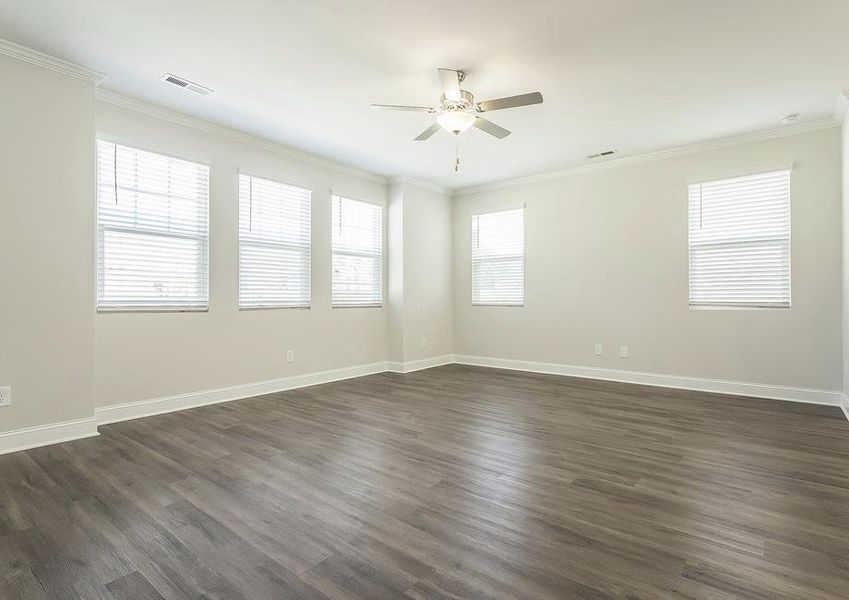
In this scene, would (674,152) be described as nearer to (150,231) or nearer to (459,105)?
(459,105)

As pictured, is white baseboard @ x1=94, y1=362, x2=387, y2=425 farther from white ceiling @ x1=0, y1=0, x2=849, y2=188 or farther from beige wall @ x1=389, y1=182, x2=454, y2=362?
white ceiling @ x1=0, y1=0, x2=849, y2=188

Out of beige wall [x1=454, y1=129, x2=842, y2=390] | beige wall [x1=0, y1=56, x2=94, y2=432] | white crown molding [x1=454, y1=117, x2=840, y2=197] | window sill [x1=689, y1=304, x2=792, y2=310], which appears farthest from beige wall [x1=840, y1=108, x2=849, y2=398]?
beige wall [x1=0, y1=56, x2=94, y2=432]

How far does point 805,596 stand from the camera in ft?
5.11

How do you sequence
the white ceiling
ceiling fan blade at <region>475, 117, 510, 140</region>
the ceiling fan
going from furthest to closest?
ceiling fan blade at <region>475, 117, 510, 140</region> → the ceiling fan → the white ceiling

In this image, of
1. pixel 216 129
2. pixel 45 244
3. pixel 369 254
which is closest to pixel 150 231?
pixel 45 244

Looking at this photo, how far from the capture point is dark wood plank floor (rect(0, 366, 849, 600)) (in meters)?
1.65

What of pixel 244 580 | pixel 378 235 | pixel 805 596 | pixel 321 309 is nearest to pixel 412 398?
pixel 321 309

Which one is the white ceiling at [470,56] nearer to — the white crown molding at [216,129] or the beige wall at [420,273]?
the white crown molding at [216,129]

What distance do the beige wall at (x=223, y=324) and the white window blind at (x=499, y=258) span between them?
6.35 ft

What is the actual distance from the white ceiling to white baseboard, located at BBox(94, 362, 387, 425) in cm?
270

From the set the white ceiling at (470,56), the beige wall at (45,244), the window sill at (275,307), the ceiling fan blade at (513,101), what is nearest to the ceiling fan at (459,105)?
the ceiling fan blade at (513,101)

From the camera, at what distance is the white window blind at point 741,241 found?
4.63 metres

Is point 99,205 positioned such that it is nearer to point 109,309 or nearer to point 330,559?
point 109,309

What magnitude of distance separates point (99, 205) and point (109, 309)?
A: 88 cm
